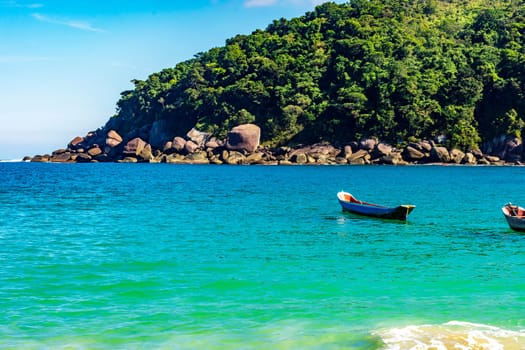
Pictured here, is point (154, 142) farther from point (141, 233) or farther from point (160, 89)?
point (141, 233)

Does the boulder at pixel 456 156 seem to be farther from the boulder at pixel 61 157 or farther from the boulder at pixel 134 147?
the boulder at pixel 61 157

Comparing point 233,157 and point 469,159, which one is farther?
point 233,157

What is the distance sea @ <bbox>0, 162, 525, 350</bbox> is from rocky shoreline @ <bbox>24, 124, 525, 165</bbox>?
6874 centimetres

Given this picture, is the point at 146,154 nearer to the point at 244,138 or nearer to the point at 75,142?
the point at 244,138

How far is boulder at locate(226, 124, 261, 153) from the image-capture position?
4360 inches

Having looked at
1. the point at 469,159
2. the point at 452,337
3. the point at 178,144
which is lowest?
the point at 452,337

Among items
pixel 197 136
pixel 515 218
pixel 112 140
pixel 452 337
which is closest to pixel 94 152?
pixel 112 140

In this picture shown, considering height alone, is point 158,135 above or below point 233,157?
above

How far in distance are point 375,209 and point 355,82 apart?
86.8m

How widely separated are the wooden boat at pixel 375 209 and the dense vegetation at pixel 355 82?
70978 millimetres

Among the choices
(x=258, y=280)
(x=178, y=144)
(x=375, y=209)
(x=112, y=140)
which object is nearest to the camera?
(x=258, y=280)

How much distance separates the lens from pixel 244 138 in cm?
11100

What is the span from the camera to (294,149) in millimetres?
111375

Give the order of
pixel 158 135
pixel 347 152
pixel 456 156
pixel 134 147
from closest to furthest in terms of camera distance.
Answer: pixel 456 156
pixel 347 152
pixel 134 147
pixel 158 135
